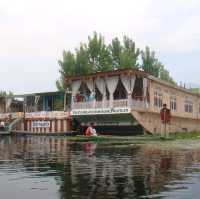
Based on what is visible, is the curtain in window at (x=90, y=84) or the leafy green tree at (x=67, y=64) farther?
the leafy green tree at (x=67, y=64)

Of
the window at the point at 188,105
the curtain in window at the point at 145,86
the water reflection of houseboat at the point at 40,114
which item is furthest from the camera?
the window at the point at 188,105

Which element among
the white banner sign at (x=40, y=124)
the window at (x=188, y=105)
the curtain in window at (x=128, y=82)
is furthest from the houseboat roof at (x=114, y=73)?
the window at (x=188, y=105)

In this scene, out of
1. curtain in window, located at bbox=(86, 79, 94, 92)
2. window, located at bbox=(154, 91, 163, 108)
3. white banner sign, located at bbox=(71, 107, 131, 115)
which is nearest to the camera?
white banner sign, located at bbox=(71, 107, 131, 115)

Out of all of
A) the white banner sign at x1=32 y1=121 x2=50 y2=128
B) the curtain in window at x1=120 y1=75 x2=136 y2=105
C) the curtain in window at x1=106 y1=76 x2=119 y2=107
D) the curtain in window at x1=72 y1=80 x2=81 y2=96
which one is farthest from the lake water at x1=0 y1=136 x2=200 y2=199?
the white banner sign at x1=32 y1=121 x2=50 y2=128

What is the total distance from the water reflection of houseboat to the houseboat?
2386 millimetres

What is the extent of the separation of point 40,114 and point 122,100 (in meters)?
10.8

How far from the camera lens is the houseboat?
3672cm

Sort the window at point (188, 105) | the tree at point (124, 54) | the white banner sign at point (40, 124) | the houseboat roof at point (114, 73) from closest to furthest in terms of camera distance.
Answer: the houseboat roof at point (114, 73) → the white banner sign at point (40, 124) → the window at point (188, 105) → the tree at point (124, 54)

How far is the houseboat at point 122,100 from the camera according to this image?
36.7 meters

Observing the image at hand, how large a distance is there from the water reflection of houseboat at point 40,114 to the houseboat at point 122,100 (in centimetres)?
239

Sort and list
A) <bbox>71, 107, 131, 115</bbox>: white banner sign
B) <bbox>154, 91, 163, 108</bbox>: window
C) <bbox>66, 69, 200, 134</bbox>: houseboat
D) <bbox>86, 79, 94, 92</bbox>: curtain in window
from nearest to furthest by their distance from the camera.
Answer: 1. <bbox>71, 107, 131, 115</bbox>: white banner sign
2. <bbox>66, 69, 200, 134</bbox>: houseboat
3. <bbox>154, 91, 163, 108</bbox>: window
4. <bbox>86, 79, 94, 92</bbox>: curtain in window

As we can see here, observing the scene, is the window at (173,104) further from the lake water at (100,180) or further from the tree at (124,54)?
the lake water at (100,180)

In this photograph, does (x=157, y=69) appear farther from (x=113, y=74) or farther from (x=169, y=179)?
(x=169, y=179)

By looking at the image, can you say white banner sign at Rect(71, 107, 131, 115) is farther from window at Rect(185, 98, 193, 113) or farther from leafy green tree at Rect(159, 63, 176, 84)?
leafy green tree at Rect(159, 63, 176, 84)
